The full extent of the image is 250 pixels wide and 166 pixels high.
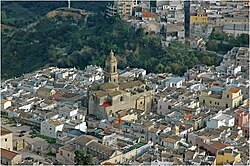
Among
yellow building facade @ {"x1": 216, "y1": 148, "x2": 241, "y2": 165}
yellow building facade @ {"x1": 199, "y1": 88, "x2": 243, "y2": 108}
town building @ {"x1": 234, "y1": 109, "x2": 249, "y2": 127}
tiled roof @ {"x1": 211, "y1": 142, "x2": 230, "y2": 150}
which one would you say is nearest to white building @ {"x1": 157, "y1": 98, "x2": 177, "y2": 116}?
yellow building facade @ {"x1": 199, "y1": 88, "x2": 243, "y2": 108}

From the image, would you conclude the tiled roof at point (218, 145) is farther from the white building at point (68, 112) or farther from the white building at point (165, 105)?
the white building at point (68, 112)

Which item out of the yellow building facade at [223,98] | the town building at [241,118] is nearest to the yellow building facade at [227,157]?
the town building at [241,118]

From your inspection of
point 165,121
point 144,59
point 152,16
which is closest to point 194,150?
point 165,121

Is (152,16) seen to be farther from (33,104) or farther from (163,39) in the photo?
(33,104)

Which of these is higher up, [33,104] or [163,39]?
[163,39]

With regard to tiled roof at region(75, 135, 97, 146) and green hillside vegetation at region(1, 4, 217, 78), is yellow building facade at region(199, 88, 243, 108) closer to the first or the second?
tiled roof at region(75, 135, 97, 146)

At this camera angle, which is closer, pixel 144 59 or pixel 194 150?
pixel 194 150

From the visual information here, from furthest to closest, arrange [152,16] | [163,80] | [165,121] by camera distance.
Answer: [152,16] → [163,80] → [165,121]
